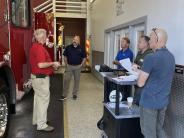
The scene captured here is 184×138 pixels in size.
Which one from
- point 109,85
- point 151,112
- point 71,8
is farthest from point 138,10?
point 71,8

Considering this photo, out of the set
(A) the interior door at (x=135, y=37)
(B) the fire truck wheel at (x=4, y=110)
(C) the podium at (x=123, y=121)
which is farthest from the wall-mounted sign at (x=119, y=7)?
(B) the fire truck wheel at (x=4, y=110)

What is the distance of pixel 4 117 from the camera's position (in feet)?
13.0

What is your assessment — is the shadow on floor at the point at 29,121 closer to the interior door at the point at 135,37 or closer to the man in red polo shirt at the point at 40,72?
the man in red polo shirt at the point at 40,72

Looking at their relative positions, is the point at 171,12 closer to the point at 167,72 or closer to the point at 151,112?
the point at 167,72

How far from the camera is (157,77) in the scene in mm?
2762

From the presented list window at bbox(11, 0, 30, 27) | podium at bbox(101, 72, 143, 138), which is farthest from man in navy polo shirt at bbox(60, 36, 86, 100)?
podium at bbox(101, 72, 143, 138)

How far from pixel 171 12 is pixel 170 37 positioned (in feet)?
1.07

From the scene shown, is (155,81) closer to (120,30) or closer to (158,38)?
(158,38)

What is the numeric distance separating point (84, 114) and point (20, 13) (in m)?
2.14

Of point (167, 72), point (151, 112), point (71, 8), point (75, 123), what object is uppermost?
point (71, 8)

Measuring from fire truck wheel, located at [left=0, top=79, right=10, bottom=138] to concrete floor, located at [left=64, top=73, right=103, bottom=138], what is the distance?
873 millimetres

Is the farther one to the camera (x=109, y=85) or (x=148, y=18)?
(x=148, y=18)

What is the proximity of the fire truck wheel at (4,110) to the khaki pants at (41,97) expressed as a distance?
0.45m

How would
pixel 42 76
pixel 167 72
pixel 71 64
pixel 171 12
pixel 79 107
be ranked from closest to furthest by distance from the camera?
pixel 167 72, pixel 171 12, pixel 42 76, pixel 79 107, pixel 71 64
